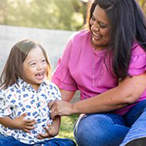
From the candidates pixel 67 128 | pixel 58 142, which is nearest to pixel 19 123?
pixel 58 142

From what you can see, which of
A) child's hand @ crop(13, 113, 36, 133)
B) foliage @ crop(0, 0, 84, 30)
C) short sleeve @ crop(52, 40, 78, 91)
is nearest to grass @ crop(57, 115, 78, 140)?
short sleeve @ crop(52, 40, 78, 91)

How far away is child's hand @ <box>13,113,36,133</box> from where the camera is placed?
2.62 m

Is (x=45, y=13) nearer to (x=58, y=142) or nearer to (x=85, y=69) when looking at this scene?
(x=85, y=69)

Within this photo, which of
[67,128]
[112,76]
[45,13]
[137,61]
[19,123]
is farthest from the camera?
[45,13]

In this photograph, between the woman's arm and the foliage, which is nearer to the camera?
the woman's arm

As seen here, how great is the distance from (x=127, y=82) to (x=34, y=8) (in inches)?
169

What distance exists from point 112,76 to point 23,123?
2.21ft

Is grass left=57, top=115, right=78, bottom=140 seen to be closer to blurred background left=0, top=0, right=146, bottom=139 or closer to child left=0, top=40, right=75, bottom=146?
blurred background left=0, top=0, right=146, bottom=139

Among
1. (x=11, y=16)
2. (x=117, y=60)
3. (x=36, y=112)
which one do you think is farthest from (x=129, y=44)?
(x=11, y=16)

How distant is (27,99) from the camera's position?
8.80 feet

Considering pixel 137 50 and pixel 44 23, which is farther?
pixel 44 23

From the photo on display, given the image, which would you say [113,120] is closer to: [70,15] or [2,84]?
[2,84]

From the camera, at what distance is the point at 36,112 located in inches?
106

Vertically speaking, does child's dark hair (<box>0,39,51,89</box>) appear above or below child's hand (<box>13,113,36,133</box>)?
above
